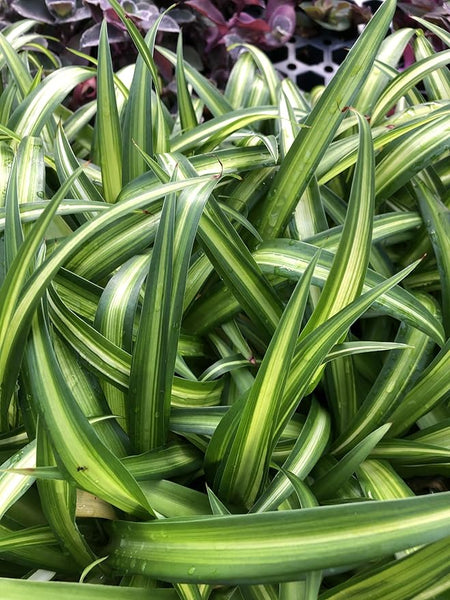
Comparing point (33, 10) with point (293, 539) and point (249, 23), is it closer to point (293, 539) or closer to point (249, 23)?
point (249, 23)

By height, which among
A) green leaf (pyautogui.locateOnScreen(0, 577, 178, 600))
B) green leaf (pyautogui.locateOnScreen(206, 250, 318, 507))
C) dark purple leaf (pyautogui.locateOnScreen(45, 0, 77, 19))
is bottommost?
green leaf (pyautogui.locateOnScreen(0, 577, 178, 600))

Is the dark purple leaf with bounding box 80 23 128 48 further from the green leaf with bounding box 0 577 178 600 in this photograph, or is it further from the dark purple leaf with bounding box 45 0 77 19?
the green leaf with bounding box 0 577 178 600

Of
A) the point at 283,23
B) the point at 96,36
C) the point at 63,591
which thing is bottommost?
the point at 63,591

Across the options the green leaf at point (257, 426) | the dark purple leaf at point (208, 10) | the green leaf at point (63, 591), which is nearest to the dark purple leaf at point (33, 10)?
the dark purple leaf at point (208, 10)

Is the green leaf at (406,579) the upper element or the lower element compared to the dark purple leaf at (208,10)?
lower

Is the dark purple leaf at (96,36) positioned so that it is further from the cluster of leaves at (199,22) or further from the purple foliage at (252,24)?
the purple foliage at (252,24)

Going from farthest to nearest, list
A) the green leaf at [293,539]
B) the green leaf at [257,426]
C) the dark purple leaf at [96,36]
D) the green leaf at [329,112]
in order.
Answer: the dark purple leaf at [96,36] < the green leaf at [329,112] < the green leaf at [257,426] < the green leaf at [293,539]

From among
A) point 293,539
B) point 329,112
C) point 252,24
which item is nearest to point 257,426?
point 293,539

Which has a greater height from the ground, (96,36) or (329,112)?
(329,112)

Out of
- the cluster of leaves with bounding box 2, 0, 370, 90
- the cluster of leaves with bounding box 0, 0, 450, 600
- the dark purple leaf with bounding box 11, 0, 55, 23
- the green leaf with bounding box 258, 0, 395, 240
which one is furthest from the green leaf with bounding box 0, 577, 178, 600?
the dark purple leaf with bounding box 11, 0, 55, 23
